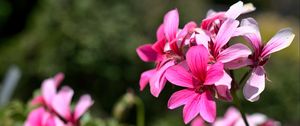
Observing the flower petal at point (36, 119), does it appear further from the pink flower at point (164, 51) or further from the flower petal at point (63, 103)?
the pink flower at point (164, 51)

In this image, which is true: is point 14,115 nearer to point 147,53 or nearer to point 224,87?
point 147,53

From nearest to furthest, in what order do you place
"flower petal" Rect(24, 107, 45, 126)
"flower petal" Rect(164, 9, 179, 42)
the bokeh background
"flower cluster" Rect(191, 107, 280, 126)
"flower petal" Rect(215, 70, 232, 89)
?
"flower petal" Rect(215, 70, 232, 89), "flower petal" Rect(164, 9, 179, 42), "flower petal" Rect(24, 107, 45, 126), "flower cluster" Rect(191, 107, 280, 126), the bokeh background

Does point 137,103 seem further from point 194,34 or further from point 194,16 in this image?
point 194,16

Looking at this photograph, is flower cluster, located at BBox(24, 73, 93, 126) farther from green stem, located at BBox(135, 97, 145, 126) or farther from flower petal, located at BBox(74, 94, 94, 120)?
green stem, located at BBox(135, 97, 145, 126)

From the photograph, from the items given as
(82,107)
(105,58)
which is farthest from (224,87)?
(105,58)

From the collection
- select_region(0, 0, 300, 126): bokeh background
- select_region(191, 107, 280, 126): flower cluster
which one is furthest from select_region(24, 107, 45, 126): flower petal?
select_region(0, 0, 300, 126): bokeh background
